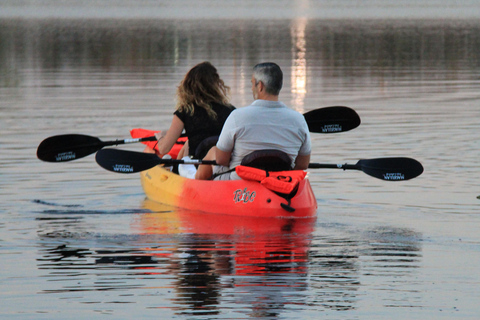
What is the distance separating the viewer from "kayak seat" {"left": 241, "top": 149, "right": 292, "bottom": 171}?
28.1ft

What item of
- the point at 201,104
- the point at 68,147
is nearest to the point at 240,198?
the point at 201,104

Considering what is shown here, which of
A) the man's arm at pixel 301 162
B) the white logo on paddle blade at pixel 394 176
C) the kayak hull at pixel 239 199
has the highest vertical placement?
the man's arm at pixel 301 162

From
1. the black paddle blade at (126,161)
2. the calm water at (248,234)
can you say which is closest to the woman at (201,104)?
the black paddle blade at (126,161)

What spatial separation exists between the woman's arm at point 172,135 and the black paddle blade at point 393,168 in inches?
72.4

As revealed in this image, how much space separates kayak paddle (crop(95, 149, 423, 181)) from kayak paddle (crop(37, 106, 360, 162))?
981 millimetres

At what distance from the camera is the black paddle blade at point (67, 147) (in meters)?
10.7

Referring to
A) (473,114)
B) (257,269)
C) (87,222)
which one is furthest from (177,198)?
(473,114)

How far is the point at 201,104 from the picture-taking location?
929 cm

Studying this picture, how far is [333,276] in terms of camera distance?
651cm

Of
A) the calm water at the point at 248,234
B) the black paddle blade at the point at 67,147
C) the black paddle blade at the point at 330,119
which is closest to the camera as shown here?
the calm water at the point at 248,234

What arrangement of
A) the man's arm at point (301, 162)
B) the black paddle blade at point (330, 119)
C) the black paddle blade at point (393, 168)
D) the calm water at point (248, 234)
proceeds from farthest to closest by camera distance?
the black paddle blade at point (330, 119)
the black paddle blade at point (393, 168)
the man's arm at point (301, 162)
the calm water at point (248, 234)

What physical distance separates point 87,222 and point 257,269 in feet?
8.56

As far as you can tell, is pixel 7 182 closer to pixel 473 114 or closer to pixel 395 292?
pixel 395 292

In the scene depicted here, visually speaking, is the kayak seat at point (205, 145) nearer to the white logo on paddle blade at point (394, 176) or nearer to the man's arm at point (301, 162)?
the man's arm at point (301, 162)
